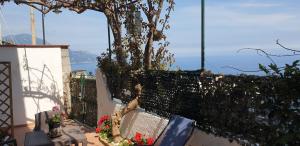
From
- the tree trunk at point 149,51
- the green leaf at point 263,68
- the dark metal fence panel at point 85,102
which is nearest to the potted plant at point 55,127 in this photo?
the tree trunk at point 149,51

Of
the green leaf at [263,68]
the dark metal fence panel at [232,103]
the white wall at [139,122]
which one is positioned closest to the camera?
the green leaf at [263,68]

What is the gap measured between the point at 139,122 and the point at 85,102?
4375 mm

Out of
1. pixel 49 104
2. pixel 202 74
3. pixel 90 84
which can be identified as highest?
pixel 202 74

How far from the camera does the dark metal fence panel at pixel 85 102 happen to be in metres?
11.4

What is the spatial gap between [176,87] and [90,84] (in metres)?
5.39

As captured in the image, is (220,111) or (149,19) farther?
(149,19)

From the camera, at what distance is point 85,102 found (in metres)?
12.1

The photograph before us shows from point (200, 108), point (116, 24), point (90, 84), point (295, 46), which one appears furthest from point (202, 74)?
point (90, 84)

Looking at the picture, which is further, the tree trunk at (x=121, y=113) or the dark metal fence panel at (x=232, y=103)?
the tree trunk at (x=121, y=113)

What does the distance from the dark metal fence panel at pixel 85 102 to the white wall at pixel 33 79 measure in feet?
2.43

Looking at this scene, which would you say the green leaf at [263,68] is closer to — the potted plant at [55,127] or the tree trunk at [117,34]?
the potted plant at [55,127]

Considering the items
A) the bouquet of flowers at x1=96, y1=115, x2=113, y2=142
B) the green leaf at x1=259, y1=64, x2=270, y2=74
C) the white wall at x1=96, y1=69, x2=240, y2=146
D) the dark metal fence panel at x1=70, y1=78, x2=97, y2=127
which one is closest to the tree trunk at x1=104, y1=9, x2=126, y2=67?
the white wall at x1=96, y1=69, x2=240, y2=146

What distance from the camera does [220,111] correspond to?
18.4 ft

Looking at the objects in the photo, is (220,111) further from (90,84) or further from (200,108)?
(90,84)
